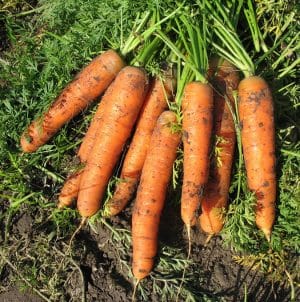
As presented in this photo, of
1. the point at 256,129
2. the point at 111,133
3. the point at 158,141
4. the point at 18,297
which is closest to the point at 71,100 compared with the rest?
the point at 111,133

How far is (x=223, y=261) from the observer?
11.6 feet

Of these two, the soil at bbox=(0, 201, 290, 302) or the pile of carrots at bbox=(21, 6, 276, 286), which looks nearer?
the pile of carrots at bbox=(21, 6, 276, 286)

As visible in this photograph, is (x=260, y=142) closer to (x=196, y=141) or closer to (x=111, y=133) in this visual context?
(x=196, y=141)

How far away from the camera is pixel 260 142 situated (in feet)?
10.7

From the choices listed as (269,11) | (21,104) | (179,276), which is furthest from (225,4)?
(179,276)

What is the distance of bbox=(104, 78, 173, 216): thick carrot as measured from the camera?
346 cm

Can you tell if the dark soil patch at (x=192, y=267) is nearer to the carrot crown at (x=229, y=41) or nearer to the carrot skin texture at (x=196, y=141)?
the carrot skin texture at (x=196, y=141)

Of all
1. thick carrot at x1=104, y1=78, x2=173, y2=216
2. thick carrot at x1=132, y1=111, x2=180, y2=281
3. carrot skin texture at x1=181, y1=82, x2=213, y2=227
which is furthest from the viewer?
thick carrot at x1=104, y1=78, x2=173, y2=216

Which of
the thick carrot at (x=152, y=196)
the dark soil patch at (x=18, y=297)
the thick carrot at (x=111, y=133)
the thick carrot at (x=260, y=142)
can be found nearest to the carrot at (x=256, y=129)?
the thick carrot at (x=260, y=142)

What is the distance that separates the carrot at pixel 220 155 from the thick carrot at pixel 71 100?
768mm

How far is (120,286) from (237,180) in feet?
3.84

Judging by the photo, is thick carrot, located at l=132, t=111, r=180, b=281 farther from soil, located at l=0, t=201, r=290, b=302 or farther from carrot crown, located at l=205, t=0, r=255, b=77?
carrot crown, located at l=205, t=0, r=255, b=77

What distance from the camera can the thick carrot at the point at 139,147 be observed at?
3459mm

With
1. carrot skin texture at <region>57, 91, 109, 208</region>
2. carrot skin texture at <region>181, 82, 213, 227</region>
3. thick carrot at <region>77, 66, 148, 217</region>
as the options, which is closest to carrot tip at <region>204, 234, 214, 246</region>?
carrot skin texture at <region>181, 82, 213, 227</region>
